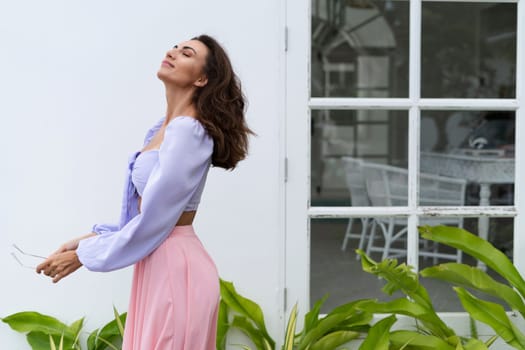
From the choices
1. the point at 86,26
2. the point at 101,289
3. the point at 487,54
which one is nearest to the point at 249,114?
the point at 86,26

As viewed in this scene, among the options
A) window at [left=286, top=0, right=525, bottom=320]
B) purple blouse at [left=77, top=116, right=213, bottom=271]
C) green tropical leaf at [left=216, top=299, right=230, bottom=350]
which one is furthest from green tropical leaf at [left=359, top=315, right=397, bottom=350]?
purple blouse at [left=77, top=116, right=213, bottom=271]

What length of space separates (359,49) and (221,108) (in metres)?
8.87

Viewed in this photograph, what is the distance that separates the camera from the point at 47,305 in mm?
→ 3125

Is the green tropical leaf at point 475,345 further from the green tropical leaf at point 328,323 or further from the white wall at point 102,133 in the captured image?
the white wall at point 102,133

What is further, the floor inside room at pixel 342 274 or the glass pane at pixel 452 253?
the floor inside room at pixel 342 274

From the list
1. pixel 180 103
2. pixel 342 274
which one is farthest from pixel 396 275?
pixel 342 274

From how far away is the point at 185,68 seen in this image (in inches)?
84.6

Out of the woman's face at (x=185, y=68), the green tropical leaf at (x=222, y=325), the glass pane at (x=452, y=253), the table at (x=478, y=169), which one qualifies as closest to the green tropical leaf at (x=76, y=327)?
the green tropical leaf at (x=222, y=325)

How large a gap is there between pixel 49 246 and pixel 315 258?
2.14 metres

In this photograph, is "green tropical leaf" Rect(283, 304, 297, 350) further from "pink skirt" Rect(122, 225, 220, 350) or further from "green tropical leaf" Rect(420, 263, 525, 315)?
"pink skirt" Rect(122, 225, 220, 350)

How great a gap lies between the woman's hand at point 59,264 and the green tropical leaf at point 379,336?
128 cm

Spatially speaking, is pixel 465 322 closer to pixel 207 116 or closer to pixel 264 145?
pixel 264 145

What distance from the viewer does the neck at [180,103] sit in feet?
7.07

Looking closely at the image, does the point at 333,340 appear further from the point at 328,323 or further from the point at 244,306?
the point at 244,306
